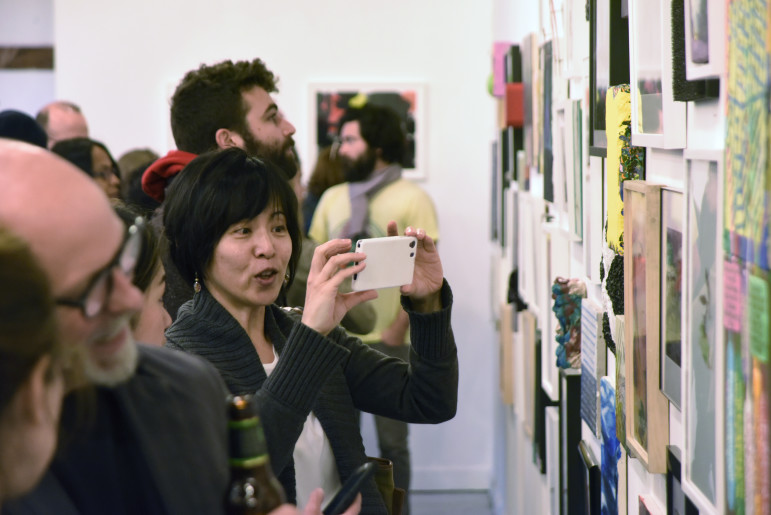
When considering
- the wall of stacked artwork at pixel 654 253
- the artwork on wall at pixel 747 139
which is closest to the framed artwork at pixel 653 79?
the wall of stacked artwork at pixel 654 253

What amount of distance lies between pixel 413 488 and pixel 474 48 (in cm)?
273

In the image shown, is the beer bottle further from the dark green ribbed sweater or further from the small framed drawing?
the small framed drawing

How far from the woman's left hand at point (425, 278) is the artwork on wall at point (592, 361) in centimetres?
36

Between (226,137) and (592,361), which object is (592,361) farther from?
(226,137)

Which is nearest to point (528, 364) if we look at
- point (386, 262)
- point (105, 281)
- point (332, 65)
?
point (386, 262)

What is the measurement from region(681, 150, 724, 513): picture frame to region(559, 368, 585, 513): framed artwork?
43.6 inches

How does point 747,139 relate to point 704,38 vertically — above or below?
below

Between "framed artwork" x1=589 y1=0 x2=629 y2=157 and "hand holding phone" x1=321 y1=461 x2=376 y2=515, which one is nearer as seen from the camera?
"hand holding phone" x1=321 y1=461 x2=376 y2=515

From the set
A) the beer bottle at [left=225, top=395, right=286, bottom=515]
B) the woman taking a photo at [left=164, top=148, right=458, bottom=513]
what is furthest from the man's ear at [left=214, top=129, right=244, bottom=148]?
the beer bottle at [left=225, top=395, right=286, bottom=515]

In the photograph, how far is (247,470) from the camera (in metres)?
1.25

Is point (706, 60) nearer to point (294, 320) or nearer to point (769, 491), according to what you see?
point (769, 491)

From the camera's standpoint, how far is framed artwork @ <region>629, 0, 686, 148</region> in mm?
1607

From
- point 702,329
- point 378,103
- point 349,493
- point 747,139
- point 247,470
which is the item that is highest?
point 378,103

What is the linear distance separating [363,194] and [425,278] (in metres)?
2.63
